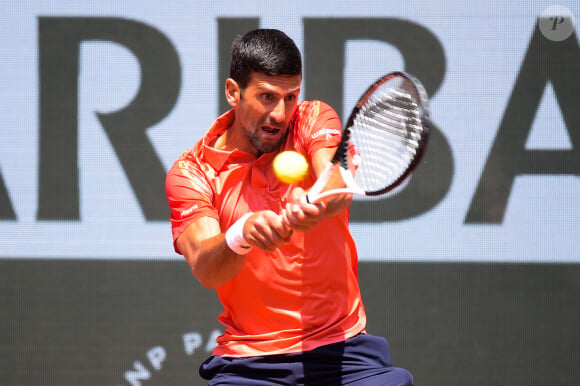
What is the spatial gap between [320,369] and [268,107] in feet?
2.50

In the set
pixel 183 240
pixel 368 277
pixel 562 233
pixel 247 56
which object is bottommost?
pixel 368 277

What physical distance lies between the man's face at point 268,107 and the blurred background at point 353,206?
135 cm

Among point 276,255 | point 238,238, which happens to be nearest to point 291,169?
point 238,238

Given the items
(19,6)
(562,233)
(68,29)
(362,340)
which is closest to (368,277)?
(562,233)

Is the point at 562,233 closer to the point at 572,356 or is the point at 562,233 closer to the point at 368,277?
the point at 572,356

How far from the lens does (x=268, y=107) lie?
231 cm

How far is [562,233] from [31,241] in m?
2.44

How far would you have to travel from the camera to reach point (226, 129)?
8.32ft

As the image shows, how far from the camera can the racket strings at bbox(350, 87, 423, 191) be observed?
2.08 meters

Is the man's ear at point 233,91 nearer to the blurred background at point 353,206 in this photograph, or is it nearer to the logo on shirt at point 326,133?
the logo on shirt at point 326,133

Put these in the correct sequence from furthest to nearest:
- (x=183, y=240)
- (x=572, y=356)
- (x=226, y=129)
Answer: (x=572, y=356), (x=226, y=129), (x=183, y=240)

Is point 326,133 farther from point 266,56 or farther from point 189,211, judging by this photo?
point 189,211

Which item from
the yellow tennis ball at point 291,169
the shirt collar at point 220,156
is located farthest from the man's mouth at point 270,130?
the yellow tennis ball at point 291,169

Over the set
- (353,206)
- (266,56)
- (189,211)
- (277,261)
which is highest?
(266,56)
